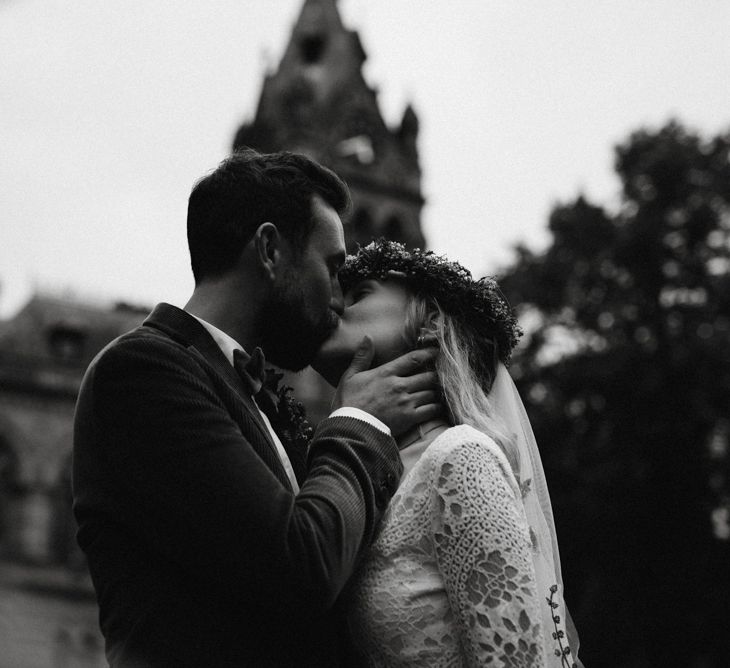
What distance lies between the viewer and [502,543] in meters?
3.69

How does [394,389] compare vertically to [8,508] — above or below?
above

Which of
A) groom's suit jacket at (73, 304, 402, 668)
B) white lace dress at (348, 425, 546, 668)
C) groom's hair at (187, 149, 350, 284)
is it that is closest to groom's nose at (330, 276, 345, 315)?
groom's hair at (187, 149, 350, 284)

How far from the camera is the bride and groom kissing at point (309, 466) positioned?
3.08m

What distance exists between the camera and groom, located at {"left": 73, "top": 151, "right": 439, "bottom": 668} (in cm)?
304

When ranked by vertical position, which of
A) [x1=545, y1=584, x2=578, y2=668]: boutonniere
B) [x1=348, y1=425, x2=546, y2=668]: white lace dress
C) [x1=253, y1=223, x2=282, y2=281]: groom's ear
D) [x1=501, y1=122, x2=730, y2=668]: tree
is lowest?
[x1=501, y1=122, x2=730, y2=668]: tree

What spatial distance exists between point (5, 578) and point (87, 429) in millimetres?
31145

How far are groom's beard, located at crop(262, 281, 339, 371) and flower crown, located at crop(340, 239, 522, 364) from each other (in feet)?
2.95

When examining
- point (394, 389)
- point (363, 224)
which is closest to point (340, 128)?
point (363, 224)

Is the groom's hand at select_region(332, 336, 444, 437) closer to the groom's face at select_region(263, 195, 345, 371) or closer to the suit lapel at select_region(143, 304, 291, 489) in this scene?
the groom's face at select_region(263, 195, 345, 371)

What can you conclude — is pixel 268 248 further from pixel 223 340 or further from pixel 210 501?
pixel 210 501

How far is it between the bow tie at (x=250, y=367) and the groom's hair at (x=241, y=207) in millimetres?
349

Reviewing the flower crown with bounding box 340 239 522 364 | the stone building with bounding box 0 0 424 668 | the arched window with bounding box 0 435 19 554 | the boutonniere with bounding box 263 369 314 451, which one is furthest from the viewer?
the arched window with bounding box 0 435 19 554

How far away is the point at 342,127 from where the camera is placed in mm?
36594

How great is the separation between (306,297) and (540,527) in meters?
1.38
